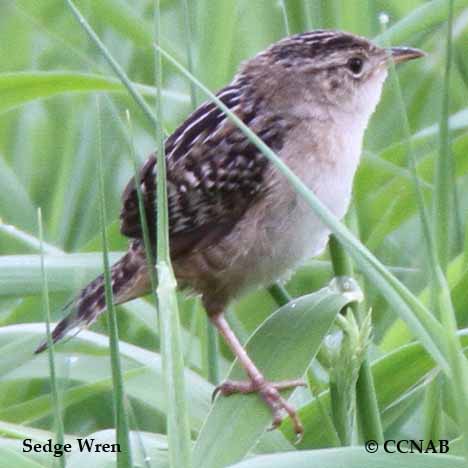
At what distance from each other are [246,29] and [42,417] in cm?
153

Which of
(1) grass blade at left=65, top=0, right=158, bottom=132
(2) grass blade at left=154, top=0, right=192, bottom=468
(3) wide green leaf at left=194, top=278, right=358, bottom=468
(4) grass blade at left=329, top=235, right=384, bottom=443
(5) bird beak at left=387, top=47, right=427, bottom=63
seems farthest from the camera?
(5) bird beak at left=387, top=47, right=427, bottom=63

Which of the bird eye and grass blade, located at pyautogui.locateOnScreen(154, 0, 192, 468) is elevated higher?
the bird eye

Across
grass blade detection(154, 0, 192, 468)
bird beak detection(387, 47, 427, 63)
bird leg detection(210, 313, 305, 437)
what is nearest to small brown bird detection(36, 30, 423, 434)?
bird beak detection(387, 47, 427, 63)

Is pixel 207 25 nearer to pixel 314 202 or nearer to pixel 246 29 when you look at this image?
pixel 246 29

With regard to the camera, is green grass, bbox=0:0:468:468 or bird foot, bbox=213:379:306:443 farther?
bird foot, bbox=213:379:306:443

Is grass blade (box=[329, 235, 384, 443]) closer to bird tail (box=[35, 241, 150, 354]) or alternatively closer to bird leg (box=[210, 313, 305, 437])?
bird leg (box=[210, 313, 305, 437])

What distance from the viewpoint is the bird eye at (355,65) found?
3312 mm

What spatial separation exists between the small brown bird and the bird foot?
36 cm

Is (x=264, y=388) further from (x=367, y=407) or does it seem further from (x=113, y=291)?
(x=113, y=291)

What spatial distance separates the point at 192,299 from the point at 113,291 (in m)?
0.50

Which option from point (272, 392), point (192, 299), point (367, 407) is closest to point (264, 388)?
point (272, 392)

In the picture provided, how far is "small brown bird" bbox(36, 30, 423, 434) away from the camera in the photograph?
9.93 feet

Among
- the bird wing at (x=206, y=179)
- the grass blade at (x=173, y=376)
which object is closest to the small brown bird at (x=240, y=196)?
the bird wing at (x=206, y=179)

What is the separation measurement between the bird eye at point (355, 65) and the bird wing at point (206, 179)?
1.03 ft
